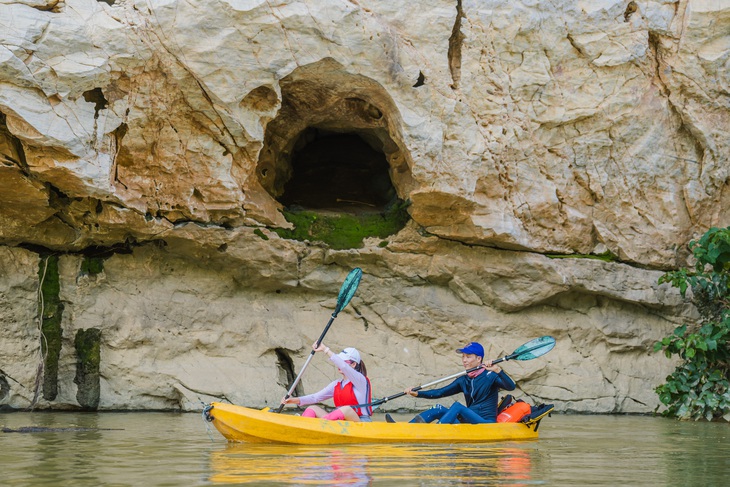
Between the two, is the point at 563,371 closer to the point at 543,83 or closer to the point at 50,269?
the point at 543,83

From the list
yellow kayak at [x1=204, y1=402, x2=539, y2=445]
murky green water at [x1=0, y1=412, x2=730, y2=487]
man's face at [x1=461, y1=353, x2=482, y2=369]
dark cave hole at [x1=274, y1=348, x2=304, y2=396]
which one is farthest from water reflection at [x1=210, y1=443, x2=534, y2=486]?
dark cave hole at [x1=274, y1=348, x2=304, y2=396]

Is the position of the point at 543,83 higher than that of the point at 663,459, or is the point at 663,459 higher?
the point at 543,83

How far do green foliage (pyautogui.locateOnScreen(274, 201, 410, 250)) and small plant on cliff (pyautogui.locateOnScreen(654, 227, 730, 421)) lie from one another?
11.9 ft

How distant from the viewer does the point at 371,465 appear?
5.51m

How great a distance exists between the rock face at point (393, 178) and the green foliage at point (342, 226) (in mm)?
217

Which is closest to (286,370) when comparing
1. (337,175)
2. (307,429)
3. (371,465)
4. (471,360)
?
(337,175)

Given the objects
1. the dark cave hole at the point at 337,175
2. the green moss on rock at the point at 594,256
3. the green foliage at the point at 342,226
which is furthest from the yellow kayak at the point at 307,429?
the dark cave hole at the point at 337,175

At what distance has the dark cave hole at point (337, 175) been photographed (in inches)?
543

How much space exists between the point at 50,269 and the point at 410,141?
16.2ft

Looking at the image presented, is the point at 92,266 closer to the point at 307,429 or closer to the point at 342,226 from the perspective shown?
the point at 342,226

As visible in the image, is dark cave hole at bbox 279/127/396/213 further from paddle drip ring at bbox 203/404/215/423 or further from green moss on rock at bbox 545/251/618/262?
paddle drip ring at bbox 203/404/215/423

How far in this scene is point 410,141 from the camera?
431 inches

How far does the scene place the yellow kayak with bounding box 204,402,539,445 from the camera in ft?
23.2

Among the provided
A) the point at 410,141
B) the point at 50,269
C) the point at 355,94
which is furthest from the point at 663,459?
the point at 50,269
